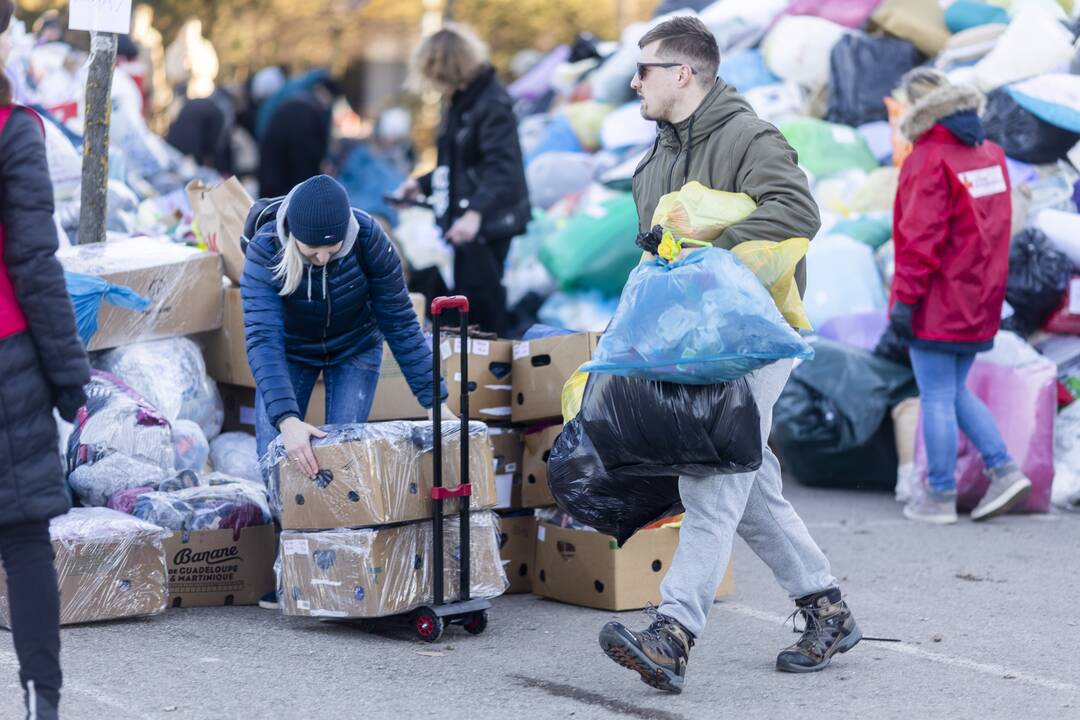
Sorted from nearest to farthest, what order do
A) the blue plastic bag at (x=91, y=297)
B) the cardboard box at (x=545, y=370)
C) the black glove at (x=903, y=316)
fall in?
the cardboard box at (x=545, y=370)
the blue plastic bag at (x=91, y=297)
the black glove at (x=903, y=316)

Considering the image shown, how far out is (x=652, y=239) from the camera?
4367mm

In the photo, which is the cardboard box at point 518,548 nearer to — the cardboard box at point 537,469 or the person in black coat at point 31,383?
the cardboard box at point 537,469

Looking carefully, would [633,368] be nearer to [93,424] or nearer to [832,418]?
[93,424]

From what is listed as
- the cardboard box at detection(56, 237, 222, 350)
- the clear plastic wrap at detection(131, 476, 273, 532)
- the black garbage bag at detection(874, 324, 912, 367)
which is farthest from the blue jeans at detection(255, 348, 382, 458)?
the black garbage bag at detection(874, 324, 912, 367)

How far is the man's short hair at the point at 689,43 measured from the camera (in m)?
4.54

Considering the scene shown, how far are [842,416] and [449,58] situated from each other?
2.61 m

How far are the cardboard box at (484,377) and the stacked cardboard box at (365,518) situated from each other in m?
0.65

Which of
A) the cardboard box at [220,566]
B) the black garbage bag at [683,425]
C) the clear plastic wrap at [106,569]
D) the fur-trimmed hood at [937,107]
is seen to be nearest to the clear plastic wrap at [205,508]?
the cardboard box at [220,566]

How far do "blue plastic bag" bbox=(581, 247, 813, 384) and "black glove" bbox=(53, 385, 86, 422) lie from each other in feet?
4.34

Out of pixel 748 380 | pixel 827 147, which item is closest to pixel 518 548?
pixel 748 380

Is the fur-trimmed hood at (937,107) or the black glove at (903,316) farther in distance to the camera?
the black glove at (903,316)

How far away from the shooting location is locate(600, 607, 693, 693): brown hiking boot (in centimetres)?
419

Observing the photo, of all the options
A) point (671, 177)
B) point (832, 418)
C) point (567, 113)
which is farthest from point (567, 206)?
point (671, 177)

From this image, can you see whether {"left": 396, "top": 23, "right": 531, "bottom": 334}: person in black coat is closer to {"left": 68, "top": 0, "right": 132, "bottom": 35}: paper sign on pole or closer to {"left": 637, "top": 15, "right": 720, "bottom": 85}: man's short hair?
{"left": 68, "top": 0, "right": 132, "bottom": 35}: paper sign on pole
